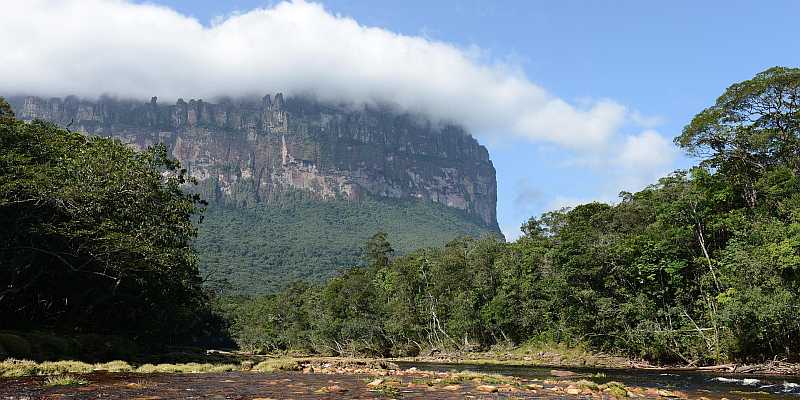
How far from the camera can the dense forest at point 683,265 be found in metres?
30.5

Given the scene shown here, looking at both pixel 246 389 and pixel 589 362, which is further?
pixel 589 362

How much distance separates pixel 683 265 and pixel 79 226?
114 feet

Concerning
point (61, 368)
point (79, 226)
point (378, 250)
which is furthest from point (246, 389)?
point (378, 250)

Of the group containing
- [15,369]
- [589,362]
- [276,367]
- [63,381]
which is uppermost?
[63,381]

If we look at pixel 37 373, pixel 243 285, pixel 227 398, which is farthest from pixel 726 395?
pixel 243 285

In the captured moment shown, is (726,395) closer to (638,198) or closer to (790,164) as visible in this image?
(790,164)

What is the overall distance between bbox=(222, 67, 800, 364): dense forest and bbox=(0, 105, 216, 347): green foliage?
28539 millimetres

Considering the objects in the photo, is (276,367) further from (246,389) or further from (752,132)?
(752,132)

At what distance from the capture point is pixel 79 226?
78.8 ft

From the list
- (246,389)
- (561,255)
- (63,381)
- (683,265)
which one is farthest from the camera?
(561,255)

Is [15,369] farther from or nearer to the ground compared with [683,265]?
nearer to the ground

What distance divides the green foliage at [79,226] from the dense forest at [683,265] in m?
28.5

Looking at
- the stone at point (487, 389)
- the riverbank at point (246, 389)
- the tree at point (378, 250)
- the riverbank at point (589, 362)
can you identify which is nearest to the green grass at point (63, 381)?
the riverbank at point (246, 389)

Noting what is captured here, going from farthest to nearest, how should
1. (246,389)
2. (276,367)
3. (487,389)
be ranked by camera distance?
(276,367) → (487,389) → (246,389)
